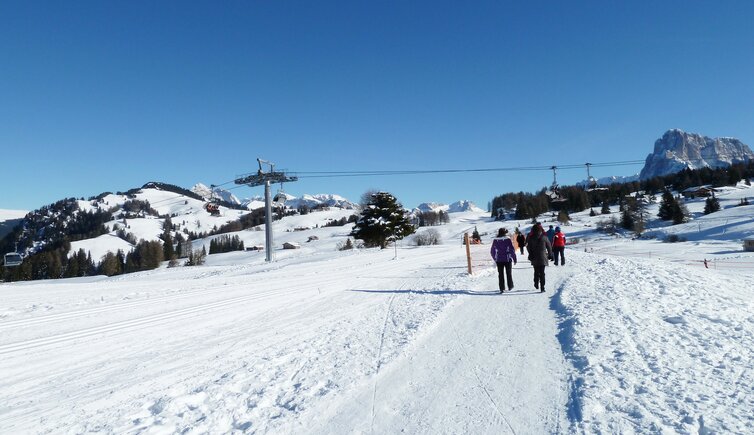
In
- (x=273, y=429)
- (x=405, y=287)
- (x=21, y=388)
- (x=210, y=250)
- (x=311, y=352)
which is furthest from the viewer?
(x=210, y=250)

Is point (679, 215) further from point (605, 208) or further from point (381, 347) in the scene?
point (381, 347)

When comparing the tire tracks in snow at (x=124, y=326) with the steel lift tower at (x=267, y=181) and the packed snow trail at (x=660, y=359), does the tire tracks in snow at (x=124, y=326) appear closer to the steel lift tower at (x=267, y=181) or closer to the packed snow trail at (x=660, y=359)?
the packed snow trail at (x=660, y=359)

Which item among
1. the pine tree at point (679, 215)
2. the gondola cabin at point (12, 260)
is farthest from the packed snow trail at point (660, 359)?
the pine tree at point (679, 215)

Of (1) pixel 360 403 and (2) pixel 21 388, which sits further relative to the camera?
(2) pixel 21 388

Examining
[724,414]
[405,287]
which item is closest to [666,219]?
[405,287]

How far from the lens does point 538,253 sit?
35.3 feet

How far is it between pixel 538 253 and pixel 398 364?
689 cm

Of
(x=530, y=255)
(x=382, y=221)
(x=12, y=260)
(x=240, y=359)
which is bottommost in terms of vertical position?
(x=240, y=359)

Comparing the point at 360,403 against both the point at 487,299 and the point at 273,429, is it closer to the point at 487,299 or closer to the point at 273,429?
the point at 273,429

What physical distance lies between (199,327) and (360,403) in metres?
5.40

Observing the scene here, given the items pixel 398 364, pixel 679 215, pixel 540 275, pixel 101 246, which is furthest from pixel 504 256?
pixel 101 246

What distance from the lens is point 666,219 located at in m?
93.4

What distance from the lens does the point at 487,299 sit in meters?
9.98

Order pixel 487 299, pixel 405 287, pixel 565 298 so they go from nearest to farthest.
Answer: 1. pixel 565 298
2. pixel 487 299
3. pixel 405 287
